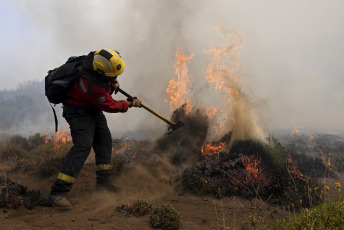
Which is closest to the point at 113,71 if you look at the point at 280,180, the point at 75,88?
the point at 75,88

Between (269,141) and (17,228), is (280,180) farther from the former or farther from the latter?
(17,228)

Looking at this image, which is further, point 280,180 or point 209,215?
point 280,180

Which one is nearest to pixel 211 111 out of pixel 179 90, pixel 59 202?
pixel 179 90

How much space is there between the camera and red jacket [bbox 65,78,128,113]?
4.34 metres

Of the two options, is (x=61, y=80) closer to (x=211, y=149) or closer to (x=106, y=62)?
(x=106, y=62)

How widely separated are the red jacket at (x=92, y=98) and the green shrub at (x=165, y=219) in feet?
6.89

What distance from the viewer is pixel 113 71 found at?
437 centimetres

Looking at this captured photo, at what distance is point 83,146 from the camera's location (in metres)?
4.55

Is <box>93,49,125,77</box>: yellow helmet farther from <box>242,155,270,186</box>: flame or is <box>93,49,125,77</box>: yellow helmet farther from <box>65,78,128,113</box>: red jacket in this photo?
<box>242,155,270,186</box>: flame

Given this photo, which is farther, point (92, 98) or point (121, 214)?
point (92, 98)

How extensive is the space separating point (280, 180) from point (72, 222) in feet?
15.4

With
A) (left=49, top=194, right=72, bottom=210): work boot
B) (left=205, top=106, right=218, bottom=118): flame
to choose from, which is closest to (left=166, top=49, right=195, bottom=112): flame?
(left=205, top=106, right=218, bottom=118): flame

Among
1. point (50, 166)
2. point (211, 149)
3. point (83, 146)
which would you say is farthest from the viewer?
point (211, 149)

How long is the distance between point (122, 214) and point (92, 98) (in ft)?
7.17
